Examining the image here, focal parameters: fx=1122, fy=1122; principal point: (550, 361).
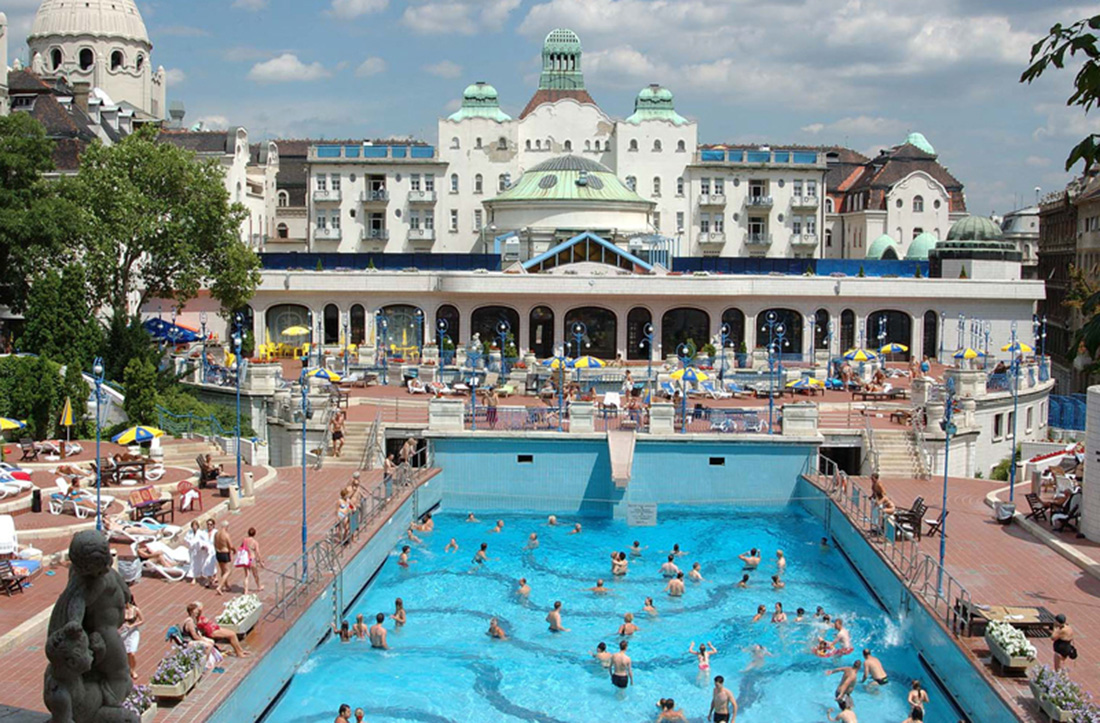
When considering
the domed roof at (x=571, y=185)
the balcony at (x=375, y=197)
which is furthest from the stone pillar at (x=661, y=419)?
the balcony at (x=375, y=197)

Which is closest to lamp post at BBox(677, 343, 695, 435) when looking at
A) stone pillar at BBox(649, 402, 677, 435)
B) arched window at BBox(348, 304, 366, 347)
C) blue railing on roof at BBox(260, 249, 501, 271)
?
stone pillar at BBox(649, 402, 677, 435)

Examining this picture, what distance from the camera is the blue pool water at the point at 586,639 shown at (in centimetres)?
2088

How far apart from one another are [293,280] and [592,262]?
16.2m

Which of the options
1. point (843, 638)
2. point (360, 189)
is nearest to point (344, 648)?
point (843, 638)

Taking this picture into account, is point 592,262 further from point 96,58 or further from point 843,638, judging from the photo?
point 96,58

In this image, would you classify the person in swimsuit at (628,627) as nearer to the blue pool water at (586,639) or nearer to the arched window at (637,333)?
the blue pool water at (586,639)

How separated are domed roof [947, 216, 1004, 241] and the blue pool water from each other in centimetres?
3727

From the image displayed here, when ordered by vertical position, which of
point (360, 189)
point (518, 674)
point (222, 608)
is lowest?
point (518, 674)

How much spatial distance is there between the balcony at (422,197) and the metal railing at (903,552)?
1811 inches

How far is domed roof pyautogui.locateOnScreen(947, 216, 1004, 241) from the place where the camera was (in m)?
64.3

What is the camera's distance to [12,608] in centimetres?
2000

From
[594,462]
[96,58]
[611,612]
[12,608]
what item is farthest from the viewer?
→ [96,58]

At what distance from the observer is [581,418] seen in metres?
36.5

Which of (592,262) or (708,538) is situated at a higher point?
(592,262)
